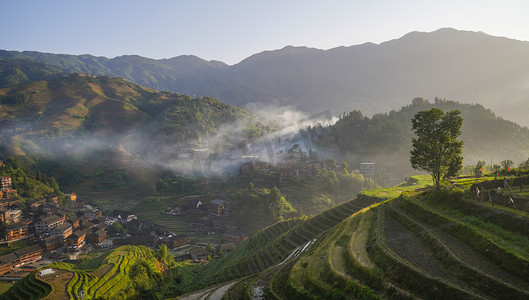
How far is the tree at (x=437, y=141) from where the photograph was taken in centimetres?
1802

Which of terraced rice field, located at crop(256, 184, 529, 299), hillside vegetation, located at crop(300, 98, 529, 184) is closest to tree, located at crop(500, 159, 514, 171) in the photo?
terraced rice field, located at crop(256, 184, 529, 299)

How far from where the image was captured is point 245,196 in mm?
54500

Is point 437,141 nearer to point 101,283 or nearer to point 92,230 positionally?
point 101,283

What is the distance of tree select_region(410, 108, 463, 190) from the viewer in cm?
1802

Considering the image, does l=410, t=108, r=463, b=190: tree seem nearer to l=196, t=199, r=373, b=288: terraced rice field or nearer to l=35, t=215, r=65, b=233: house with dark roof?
l=196, t=199, r=373, b=288: terraced rice field

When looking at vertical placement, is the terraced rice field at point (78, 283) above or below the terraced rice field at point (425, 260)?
below

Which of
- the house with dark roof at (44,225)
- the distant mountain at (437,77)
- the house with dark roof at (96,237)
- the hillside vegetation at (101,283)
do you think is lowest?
the house with dark roof at (96,237)

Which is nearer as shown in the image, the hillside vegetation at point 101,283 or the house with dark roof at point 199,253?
the hillside vegetation at point 101,283

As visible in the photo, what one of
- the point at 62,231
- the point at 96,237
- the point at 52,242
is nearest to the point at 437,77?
the point at 96,237

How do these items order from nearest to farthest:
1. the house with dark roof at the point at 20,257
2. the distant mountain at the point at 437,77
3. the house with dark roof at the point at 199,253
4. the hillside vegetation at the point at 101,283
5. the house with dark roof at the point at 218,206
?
the hillside vegetation at the point at 101,283 < the house with dark roof at the point at 20,257 < the house with dark roof at the point at 199,253 < the house with dark roof at the point at 218,206 < the distant mountain at the point at 437,77

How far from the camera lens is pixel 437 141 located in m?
18.7

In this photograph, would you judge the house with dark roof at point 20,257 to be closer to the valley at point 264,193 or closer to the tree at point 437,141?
the valley at point 264,193

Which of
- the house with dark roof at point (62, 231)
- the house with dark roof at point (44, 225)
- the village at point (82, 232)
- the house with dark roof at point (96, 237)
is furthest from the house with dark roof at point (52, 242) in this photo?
the house with dark roof at point (44, 225)

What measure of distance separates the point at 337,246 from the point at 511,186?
9.13m
